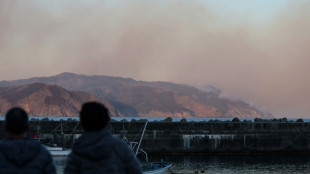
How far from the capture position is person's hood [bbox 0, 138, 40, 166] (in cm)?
519

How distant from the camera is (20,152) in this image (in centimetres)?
521

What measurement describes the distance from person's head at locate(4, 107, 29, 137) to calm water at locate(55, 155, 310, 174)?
103 feet

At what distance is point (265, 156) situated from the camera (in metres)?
45.5

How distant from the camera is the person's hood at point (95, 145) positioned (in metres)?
5.12

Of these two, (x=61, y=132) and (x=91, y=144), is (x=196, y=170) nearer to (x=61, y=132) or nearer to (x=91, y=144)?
(x=61, y=132)

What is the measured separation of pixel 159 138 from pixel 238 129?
783 cm

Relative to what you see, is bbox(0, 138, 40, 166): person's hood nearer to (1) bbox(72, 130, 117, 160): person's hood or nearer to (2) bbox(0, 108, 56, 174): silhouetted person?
(2) bbox(0, 108, 56, 174): silhouetted person

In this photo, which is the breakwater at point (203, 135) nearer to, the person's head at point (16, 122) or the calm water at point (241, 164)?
the calm water at point (241, 164)

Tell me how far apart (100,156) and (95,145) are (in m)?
0.13

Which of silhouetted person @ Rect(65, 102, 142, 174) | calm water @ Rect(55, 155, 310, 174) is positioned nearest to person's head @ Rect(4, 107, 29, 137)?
silhouetted person @ Rect(65, 102, 142, 174)

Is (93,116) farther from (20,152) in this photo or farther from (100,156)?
(20,152)

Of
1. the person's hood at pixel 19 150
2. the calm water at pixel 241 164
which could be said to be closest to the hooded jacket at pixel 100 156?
the person's hood at pixel 19 150

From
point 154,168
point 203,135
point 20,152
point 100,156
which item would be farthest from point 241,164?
point 20,152

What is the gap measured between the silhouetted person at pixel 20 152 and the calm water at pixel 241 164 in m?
31.5
